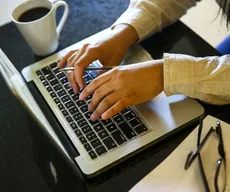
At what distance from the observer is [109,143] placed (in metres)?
0.71

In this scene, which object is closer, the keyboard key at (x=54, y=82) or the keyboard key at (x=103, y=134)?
the keyboard key at (x=103, y=134)

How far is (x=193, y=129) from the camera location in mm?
728

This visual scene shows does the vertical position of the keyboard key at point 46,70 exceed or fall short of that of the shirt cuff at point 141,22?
it exceeds it

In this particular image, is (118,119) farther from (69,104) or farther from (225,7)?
(225,7)

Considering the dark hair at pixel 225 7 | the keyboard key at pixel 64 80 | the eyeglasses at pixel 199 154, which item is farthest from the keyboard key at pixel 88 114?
the dark hair at pixel 225 7

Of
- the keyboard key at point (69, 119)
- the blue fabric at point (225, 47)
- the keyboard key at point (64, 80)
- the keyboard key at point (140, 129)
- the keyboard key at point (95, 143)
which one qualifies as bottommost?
the blue fabric at point (225, 47)

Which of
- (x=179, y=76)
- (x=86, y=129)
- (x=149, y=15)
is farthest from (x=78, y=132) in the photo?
(x=149, y=15)

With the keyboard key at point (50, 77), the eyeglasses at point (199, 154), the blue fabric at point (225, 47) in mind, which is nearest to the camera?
the eyeglasses at point (199, 154)

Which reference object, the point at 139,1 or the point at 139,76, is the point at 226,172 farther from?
the point at 139,1

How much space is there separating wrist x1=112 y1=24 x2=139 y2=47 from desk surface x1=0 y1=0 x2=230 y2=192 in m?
0.05

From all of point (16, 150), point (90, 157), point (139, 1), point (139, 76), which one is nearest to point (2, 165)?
point (16, 150)

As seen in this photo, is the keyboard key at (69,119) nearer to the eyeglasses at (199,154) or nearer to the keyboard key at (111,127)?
the keyboard key at (111,127)

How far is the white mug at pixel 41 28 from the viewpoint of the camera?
0.83 meters

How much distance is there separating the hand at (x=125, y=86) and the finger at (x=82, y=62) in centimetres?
3
